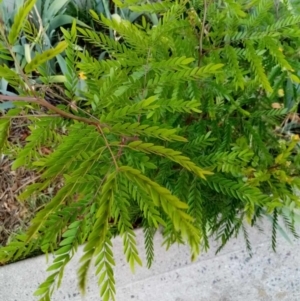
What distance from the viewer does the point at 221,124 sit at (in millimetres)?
1211

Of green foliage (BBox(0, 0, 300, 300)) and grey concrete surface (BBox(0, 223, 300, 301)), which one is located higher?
green foliage (BBox(0, 0, 300, 300))

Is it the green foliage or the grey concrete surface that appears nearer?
the green foliage

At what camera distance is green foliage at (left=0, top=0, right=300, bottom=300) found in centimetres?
70

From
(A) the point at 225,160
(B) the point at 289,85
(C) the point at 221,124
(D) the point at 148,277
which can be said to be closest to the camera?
(A) the point at 225,160

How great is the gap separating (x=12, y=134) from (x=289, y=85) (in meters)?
1.02

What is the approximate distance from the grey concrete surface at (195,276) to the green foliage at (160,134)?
1.06 ft

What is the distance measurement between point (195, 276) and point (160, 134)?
3.01 ft

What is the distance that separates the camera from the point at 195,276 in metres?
1.54

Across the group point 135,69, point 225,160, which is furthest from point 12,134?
point 225,160

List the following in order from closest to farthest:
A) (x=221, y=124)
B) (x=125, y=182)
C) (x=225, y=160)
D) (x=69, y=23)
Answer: (x=125, y=182)
(x=225, y=160)
(x=221, y=124)
(x=69, y=23)

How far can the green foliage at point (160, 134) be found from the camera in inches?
27.5

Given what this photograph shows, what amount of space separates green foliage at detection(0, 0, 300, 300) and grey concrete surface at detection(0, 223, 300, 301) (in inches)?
12.7

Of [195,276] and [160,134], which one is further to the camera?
[195,276]

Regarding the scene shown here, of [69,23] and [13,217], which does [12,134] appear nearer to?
[13,217]
